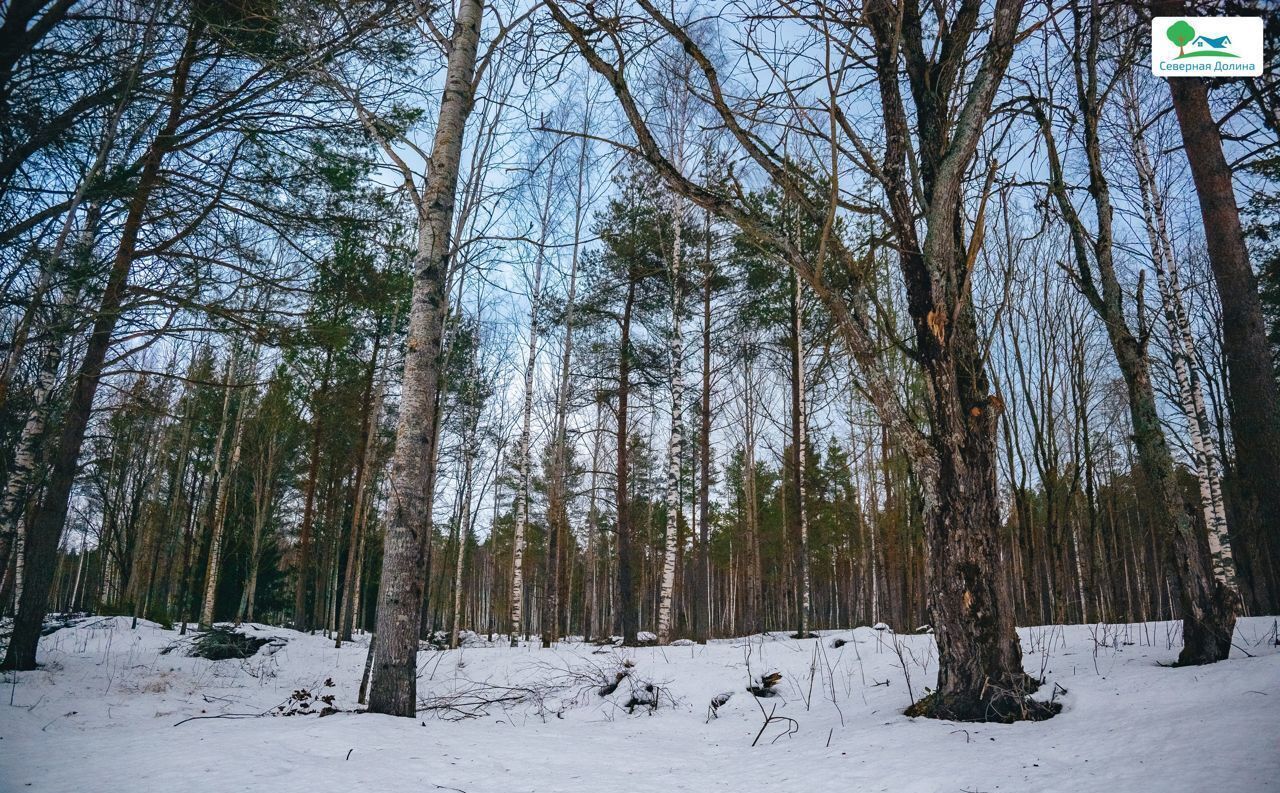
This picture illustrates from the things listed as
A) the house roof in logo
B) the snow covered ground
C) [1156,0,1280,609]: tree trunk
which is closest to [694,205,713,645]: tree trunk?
the snow covered ground

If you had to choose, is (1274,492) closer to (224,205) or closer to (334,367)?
(224,205)

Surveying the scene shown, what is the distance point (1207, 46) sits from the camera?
472 cm

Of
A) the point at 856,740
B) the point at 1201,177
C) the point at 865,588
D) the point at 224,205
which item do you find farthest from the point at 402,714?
the point at 865,588

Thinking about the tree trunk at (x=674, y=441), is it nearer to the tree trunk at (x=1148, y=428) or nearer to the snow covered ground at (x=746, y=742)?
the snow covered ground at (x=746, y=742)

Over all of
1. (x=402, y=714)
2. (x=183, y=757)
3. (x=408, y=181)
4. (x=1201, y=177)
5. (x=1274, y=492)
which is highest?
(x=1201, y=177)

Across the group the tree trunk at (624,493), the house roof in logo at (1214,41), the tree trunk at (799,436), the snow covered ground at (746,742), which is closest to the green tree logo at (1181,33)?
the house roof in logo at (1214,41)

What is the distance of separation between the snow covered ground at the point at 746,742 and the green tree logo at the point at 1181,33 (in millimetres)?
4546

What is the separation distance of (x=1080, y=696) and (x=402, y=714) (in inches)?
163

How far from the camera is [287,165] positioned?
20.2 ft

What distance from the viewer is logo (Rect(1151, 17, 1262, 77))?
14.7ft

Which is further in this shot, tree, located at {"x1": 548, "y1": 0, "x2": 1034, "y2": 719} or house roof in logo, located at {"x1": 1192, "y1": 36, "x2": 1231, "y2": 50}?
house roof in logo, located at {"x1": 1192, "y1": 36, "x2": 1231, "y2": 50}

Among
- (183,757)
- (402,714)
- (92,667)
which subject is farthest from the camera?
(92,667)

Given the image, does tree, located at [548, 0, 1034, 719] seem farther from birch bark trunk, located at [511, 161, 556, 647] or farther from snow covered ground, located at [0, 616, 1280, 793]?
birch bark trunk, located at [511, 161, 556, 647]

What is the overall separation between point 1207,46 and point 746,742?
6.59 m
